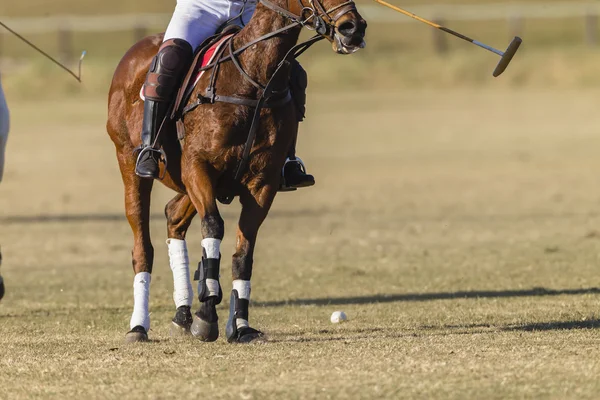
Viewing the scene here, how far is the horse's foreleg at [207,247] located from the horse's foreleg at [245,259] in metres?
0.16

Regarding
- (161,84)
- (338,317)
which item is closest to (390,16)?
(338,317)

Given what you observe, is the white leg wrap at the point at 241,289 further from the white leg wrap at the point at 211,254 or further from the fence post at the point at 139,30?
the fence post at the point at 139,30

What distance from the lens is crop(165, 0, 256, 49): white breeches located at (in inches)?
354

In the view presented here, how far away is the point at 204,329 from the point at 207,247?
540mm

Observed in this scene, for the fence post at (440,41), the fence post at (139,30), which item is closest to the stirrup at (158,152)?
the fence post at (440,41)

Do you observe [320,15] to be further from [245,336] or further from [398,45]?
[398,45]

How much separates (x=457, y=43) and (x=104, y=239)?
110 ft

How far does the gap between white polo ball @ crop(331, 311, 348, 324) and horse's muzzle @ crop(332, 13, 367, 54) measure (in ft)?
8.85

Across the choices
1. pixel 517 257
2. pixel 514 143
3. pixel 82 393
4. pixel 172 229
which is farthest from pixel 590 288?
pixel 514 143

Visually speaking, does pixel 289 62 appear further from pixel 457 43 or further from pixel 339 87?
pixel 457 43

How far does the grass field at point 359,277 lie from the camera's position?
23.6 ft

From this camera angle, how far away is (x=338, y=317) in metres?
9.83

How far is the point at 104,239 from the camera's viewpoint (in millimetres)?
15625

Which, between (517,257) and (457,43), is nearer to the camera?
(517,257)
